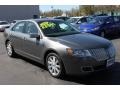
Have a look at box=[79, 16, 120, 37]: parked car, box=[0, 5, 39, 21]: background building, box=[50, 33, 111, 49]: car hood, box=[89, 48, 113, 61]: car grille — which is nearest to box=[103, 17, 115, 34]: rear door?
box=[79, 16, 120, 37]: parked car

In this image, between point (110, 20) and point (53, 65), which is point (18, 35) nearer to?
point (53, 65)

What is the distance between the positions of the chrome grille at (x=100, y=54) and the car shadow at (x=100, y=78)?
527 millimetres

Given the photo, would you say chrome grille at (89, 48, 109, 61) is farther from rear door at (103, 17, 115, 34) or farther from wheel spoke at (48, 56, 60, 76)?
rear door at (103, 17, 115, 34)

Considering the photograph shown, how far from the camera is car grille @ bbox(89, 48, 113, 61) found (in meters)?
5.61

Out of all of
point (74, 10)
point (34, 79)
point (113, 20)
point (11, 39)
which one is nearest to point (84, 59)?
point (34, 79)

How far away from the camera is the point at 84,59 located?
5.50 m

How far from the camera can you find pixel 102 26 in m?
13.7

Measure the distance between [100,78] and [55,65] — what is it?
1.15 metres

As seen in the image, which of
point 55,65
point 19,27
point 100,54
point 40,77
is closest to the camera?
point 100,54

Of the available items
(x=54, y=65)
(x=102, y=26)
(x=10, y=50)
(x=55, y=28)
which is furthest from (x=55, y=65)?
(x=102, y=26)

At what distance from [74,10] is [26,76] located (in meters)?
48.3

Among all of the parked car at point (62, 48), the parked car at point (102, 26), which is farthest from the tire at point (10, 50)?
the parked car at point (102, 26)

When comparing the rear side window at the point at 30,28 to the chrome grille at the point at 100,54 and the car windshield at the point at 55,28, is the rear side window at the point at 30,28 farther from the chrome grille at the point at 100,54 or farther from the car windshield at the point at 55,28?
the chrome grille at the point at 100,54

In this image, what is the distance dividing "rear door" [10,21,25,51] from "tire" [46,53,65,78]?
65.4 inches
